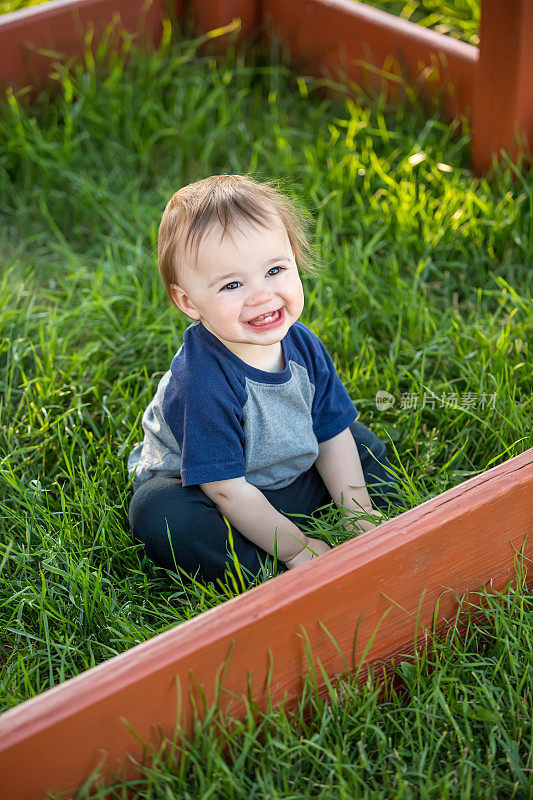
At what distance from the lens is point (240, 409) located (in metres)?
1.74

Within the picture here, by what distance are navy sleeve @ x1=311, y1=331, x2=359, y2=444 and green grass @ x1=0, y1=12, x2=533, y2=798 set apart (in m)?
0.19

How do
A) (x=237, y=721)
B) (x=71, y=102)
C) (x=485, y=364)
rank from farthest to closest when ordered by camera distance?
(x=71, y=102)
(x=485, y=364)
(x=237, y=721)

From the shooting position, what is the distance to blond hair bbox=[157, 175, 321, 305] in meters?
1.61

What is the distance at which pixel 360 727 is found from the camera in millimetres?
1445

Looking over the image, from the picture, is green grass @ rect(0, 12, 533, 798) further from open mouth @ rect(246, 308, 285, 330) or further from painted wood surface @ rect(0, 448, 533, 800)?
open mouth @ rect(246, 308, 285, 330)

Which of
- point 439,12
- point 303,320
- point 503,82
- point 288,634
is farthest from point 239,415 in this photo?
point 439,12

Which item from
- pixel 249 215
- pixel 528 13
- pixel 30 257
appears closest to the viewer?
pixel 249 215

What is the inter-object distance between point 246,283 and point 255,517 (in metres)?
0.45

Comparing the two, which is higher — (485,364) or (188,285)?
(188,285)

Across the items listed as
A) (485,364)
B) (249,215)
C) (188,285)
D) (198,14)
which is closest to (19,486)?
(188,285)

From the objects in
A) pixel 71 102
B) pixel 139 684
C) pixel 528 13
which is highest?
pixel 528 13

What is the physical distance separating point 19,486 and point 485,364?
3.67ft

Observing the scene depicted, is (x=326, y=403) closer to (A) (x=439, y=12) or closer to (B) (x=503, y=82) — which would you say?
(B) (x=503, y=82)

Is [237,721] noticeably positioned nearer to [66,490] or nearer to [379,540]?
[379,540]
